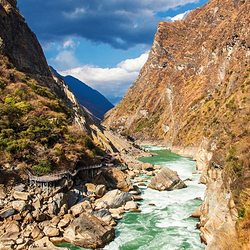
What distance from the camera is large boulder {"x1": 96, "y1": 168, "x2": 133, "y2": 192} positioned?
3791 cm

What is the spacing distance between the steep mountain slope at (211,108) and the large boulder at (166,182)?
4.95m

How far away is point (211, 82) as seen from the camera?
106 metres

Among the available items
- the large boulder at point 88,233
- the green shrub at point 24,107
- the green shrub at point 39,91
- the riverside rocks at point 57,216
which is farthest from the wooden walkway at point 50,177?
the green shrub at point 39,91

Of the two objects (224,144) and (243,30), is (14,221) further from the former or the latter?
(243,30)

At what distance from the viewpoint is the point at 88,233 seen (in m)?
22.4

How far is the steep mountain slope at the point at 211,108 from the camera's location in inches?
805

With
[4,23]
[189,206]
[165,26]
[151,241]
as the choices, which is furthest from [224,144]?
[165,26]

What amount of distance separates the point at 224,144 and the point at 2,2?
62893 millimetres

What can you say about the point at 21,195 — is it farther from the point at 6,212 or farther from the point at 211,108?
the point at 211,108

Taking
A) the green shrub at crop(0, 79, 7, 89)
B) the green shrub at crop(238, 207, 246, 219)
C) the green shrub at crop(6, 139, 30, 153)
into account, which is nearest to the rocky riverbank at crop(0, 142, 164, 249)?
the green shrub at crop(6, 139, 30, 153)

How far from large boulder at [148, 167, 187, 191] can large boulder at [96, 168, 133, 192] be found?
398 centimetres

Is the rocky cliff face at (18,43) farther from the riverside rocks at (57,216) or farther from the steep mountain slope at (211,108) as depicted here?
the steep mountain slope at (211,108)

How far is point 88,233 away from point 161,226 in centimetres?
758

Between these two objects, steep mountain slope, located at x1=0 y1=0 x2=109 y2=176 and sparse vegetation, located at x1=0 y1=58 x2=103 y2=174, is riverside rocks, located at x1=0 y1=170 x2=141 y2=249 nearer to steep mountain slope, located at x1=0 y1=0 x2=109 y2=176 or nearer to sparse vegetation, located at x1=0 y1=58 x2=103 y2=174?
steep mountain slope, located at x1=0 y1=0 x2=109 y2=176
